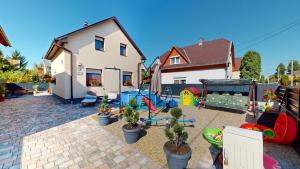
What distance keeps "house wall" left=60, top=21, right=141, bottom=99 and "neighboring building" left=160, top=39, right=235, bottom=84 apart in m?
4.93

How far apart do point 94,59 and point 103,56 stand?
82cm

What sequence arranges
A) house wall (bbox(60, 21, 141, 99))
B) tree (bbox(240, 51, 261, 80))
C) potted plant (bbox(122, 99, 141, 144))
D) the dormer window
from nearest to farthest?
1. potted plant (bbox(122, 99, 141, 144))
2. house wall (bbox(60, 21, 141, 99))
3. the dormer window
4. tree (bbox(240, 51, 261, 80))

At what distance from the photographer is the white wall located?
40.3 feet

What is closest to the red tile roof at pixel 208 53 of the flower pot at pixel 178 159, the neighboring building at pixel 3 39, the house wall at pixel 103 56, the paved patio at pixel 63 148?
the house wall at pixel 103 56

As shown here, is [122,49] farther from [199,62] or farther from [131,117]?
[131,117]

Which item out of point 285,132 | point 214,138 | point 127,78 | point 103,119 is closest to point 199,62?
point 127,78

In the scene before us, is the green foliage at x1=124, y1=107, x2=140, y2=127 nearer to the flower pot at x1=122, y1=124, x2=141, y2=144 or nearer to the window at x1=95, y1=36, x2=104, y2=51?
the flower pot at x1=122, y1=124, x2=141, y2=144

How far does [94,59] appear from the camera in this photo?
33.2 ft

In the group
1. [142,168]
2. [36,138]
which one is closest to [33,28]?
[36,138]

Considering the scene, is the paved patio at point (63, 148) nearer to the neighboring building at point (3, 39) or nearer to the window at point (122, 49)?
the neighboring building at point (3, 39)

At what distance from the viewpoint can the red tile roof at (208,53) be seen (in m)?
12.9

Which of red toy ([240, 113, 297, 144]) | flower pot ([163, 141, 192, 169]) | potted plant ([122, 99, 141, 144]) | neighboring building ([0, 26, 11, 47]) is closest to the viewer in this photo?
flower pot ([163, 141, 192, 169])

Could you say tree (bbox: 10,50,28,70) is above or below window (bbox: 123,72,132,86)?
above

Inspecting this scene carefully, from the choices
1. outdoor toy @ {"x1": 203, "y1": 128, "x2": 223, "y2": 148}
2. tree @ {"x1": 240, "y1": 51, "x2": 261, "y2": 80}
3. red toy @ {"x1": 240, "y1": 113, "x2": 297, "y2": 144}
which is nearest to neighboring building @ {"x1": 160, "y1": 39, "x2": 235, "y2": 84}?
tree @ {"x1": 240, "y1": 51, "x2": 261, "y2": 80}
